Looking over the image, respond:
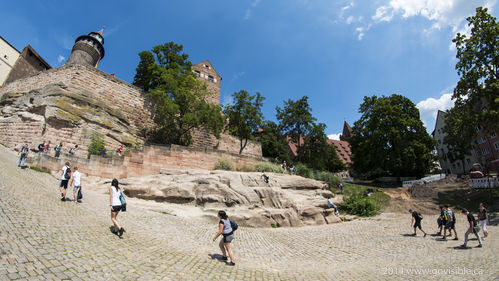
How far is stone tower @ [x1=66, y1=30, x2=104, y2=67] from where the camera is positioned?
27587mm

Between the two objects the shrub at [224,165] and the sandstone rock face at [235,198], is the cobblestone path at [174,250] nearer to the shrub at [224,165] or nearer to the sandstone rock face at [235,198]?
the sandstone rock face at [235,198]

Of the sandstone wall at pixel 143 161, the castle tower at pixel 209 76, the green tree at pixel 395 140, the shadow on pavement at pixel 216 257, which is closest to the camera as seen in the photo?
the shadow on pavement at pixel 216 257

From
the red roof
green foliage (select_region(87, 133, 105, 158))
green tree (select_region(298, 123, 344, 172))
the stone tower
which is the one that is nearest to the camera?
green foliage (select_region(87, 133, 105, 158))

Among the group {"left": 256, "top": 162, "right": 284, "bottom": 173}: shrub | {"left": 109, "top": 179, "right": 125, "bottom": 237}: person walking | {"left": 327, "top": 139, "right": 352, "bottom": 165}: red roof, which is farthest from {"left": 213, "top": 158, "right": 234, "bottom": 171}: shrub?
{"left": 327, "top": 139, "right": 352, "bottom": 165}: red roof

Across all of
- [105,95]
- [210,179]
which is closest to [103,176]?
[210,179]

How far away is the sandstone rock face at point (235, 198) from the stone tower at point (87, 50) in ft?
76.5

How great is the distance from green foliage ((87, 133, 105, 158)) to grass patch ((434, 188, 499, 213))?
2312cm

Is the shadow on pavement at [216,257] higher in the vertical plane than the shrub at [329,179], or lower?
lower

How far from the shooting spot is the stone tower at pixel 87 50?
27.6 m

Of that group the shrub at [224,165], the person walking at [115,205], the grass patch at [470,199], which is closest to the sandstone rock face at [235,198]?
the shrub at [224,165]

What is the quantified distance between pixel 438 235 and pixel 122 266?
11845mm

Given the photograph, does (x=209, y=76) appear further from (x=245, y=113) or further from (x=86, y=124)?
(x=86, y=124)

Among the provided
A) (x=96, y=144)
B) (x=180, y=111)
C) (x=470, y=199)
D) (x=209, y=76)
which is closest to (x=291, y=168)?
(x=180, y=111)

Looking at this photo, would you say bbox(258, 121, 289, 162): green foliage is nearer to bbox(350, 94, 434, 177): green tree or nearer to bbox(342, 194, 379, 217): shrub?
bbox(350, 94, 434, 177): green tree
